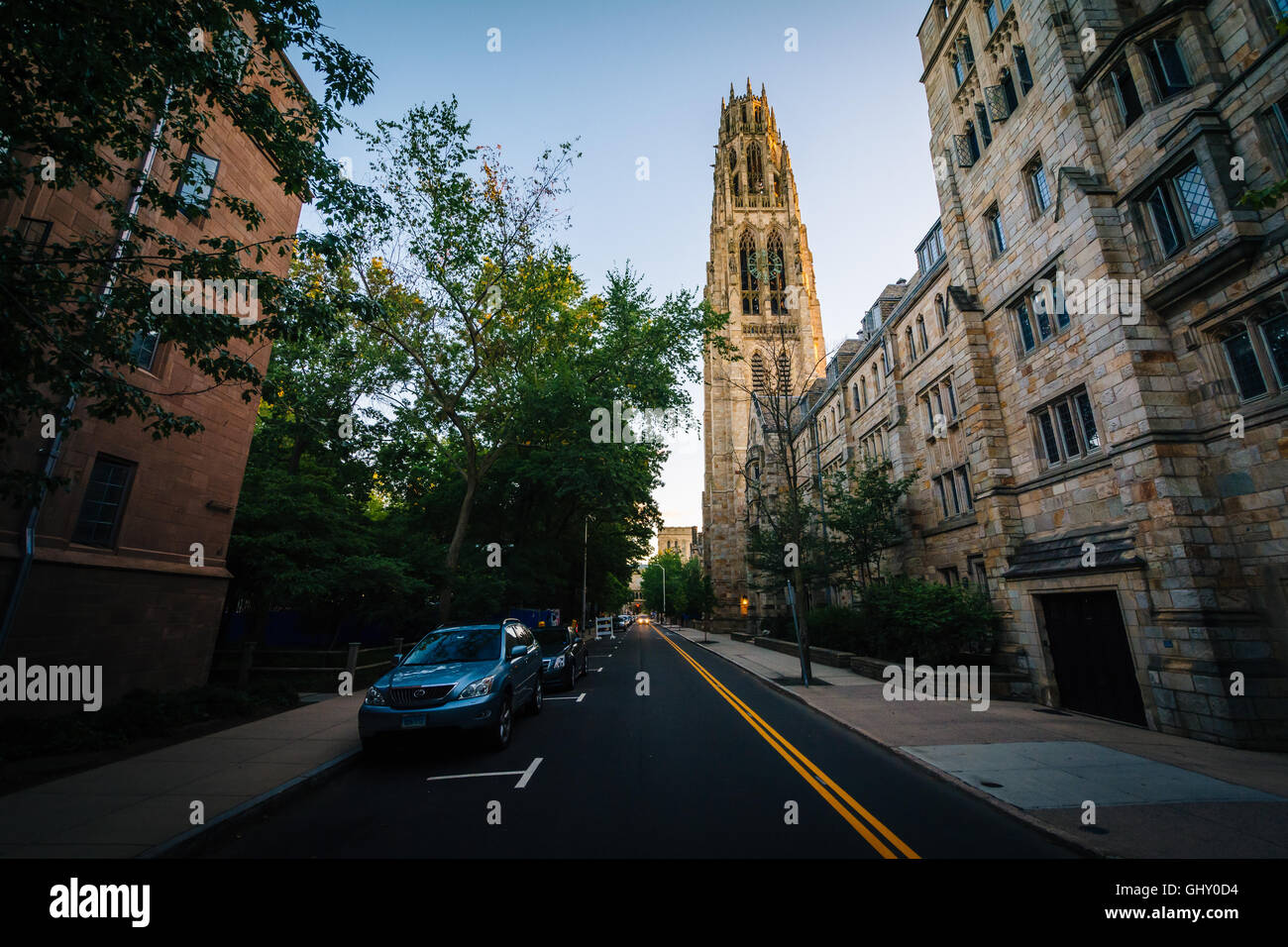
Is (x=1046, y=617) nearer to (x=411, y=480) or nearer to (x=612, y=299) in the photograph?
(x=612, y=299)

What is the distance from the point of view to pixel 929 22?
56.3 feet

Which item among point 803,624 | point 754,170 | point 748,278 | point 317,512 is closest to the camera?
point 317,512

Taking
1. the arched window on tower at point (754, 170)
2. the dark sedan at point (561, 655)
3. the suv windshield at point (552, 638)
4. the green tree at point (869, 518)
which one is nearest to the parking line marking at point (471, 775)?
the dark sedan at point (561, 655)

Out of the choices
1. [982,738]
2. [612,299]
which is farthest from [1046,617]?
[612,299]

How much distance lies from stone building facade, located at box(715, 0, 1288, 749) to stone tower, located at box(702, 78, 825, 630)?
2800cm

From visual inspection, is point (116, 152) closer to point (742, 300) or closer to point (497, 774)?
point (497, 774)

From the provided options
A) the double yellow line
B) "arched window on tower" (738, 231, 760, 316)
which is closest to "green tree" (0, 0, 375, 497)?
the double yellow line

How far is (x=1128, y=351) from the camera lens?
959 cm

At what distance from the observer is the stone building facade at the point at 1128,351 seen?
8.19 m

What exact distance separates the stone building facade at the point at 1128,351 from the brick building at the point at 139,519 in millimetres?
16270

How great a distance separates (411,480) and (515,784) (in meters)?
20.4

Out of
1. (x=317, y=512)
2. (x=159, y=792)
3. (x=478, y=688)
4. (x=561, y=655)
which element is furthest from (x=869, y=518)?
(x=159, y=792)

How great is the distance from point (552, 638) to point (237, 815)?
Result: 10.3 metres

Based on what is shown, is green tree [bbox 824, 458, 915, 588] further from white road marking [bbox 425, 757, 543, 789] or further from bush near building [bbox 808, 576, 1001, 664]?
white road marking [bbox 425, 757, 543, 789]
